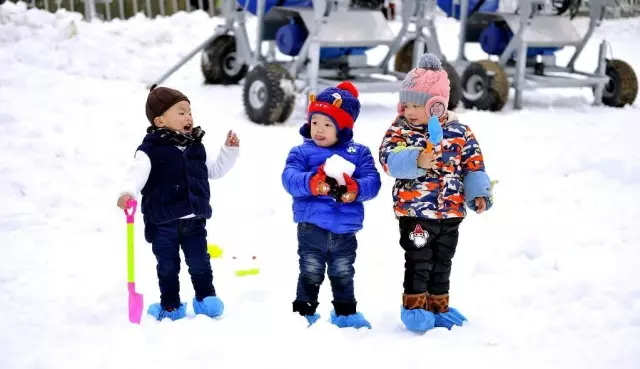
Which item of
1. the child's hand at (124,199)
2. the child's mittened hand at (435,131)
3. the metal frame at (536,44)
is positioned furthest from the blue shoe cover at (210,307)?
the metal frame at (536,44)

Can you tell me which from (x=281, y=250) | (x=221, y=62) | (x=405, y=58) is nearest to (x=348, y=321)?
(x=281, y=250)

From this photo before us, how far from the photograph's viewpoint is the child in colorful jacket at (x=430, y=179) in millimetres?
4281

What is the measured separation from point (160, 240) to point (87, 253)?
5.40 ft

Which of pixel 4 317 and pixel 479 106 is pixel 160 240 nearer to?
pixel 4 317

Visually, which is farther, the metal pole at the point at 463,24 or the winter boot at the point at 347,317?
the metal pole at the point at 463,24

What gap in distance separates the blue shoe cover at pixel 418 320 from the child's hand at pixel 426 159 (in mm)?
758

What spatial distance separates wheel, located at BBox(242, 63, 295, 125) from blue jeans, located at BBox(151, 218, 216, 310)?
4.65 meters

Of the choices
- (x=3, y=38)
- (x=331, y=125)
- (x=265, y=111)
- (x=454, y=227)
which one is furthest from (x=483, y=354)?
(x=3, y=38)

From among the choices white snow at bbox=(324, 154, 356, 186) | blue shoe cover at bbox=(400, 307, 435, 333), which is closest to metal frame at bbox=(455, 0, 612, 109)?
blue shoe cover at bbox=(400, 307, 435, 333)

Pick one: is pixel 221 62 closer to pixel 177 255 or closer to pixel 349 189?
pixel 177 255

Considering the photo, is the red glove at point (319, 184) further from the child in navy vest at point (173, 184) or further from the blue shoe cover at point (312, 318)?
the blue shoe cover at point (312, 318)

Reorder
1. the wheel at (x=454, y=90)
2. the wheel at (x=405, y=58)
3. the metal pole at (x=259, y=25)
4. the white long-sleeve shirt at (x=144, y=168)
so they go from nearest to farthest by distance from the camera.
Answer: the white long-sleeve shirt at (x=144, y=168), the wheel at (x=454, y=90), the metal pole at (x=259, y=25), the wheel at (x=405, y=58)

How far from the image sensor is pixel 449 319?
4.56 meters

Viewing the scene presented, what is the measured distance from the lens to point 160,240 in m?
4.36
